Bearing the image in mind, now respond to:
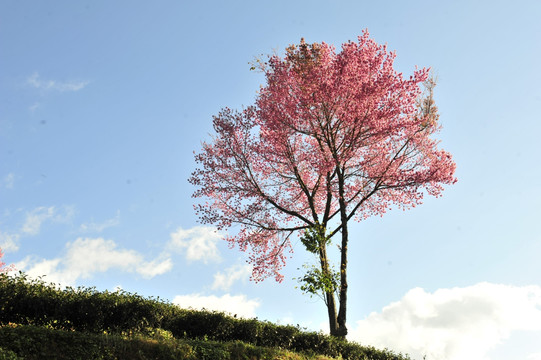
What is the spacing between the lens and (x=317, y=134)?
55.7 ft

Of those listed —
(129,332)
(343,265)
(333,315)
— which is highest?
(343,265)

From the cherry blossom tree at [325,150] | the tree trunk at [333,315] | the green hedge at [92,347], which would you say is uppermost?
the cherry blossom tree at [325,150]

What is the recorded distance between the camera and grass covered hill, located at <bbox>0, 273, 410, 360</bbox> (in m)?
9.25

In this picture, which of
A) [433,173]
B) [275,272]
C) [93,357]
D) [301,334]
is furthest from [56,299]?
[433,173]

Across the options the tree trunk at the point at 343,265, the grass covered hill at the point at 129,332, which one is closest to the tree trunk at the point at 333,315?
the tree trunk at the point at 343,265

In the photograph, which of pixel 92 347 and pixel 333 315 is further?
pixel 333 315

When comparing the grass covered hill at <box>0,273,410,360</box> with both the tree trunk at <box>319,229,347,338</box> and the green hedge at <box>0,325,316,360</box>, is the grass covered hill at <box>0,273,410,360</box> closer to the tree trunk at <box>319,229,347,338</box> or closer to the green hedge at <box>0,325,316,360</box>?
the green hedge at <box>0,325,316,360</box>

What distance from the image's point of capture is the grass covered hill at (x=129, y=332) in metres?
9.25

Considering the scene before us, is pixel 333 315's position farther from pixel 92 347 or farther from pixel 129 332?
pixel 92 347

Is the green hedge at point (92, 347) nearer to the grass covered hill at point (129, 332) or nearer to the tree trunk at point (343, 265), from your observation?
the grass covered hill at point (129, 332)

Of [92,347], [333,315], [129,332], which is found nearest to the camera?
[92,347]

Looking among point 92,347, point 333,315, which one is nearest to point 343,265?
point 333,315

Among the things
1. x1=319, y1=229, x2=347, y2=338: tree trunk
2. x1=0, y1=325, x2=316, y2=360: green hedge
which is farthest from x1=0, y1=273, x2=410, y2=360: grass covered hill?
x1=319, y1=229, x2=347, y2=338: tree trunk

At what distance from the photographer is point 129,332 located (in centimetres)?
1174
